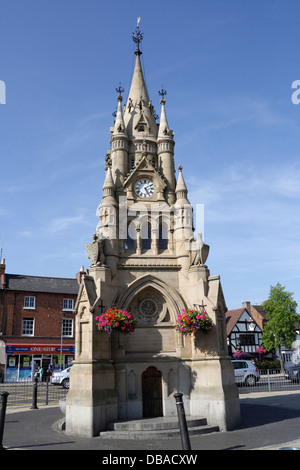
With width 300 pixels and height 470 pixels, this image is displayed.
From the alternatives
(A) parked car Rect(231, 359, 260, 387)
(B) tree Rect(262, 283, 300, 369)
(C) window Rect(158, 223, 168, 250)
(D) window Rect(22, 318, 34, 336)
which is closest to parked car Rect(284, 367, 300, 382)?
(A) parked car Rect(231, 359, 260, 387)

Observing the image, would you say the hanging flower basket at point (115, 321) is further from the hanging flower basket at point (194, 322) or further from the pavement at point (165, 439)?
the pavement at point (165, 439)

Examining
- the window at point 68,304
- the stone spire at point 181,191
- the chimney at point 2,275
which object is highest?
the chimney at point 2,275

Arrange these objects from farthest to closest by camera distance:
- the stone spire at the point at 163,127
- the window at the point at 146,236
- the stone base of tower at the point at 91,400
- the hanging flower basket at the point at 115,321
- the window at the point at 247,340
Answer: the window at the point at 247,340 → the stone spire at the point at 163,127 → the window at the point at 146,236 → the hanging flower basket at the point at 115,321 → the stone base of tower at the point at 91,400

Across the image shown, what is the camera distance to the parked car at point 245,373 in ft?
90.0

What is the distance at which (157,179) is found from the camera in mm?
17750

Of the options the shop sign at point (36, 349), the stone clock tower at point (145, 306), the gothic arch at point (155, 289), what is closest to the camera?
the stone clock tower at point (145, 306)

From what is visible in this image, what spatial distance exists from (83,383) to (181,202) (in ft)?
27.3

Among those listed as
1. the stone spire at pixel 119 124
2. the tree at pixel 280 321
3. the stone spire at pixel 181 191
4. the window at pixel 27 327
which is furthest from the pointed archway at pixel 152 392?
the tree at pixel 280 321

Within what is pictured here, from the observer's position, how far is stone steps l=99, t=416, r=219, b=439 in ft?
39.2

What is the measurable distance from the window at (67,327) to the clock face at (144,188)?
30615mm

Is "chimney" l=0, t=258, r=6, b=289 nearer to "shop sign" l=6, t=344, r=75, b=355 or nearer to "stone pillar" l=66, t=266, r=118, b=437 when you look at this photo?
"shop sign" l=6, t=344, r=75, b=355

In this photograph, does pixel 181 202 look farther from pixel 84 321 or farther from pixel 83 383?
pixel 83 383

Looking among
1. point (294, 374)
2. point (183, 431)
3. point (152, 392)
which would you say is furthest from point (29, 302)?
point (183, 431)
